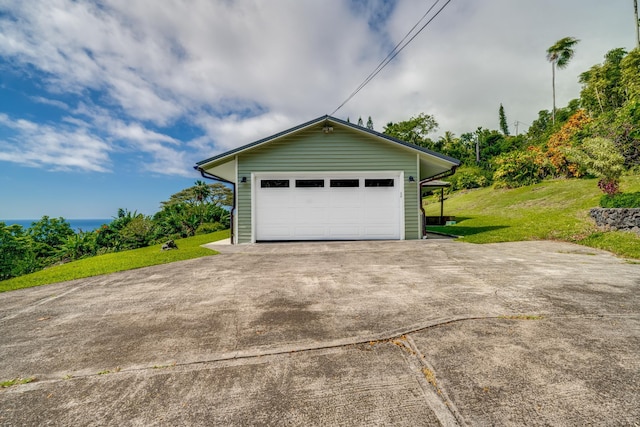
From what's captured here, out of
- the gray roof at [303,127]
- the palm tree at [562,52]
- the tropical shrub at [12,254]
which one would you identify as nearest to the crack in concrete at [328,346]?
the gray roof at [303,127]

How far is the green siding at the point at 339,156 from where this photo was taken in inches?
348

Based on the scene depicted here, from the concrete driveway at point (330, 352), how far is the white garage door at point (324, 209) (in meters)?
4.79

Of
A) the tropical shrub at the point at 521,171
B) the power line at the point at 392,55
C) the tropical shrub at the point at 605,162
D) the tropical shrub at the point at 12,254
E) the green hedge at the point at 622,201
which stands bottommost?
the tropical shrub at the point at 12,254

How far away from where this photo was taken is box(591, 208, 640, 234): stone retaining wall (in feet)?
24.5

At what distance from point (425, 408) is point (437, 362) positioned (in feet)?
1.66

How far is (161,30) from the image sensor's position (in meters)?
9.09

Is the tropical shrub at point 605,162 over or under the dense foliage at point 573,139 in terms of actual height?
under

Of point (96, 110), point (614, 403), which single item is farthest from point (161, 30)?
point (96, 110)

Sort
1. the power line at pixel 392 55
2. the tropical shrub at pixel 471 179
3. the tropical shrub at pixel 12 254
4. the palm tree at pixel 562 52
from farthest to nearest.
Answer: the palm tree at pixel 562 52
the tropical shrub at pixel 471 179
the tropical shrub at pixel 12 254
the power line at pixel 392 55

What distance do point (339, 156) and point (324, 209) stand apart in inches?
74.2

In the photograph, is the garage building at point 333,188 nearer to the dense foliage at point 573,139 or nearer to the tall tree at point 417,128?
the dense foliage at point 573,139

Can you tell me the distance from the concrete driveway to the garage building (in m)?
4.80

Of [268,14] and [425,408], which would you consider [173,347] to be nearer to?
[425,408]

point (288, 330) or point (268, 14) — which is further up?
point (268, 14)
